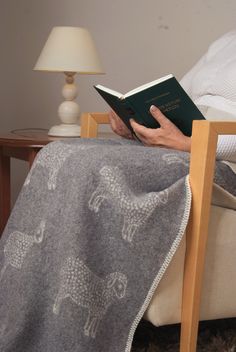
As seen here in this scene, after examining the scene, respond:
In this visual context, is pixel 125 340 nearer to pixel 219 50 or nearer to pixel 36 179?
pixel 36 179

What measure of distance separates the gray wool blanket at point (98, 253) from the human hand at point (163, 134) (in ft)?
0.36

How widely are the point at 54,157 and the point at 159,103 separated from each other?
0.23 m

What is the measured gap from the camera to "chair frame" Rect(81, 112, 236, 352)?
Answer: 0.99 metres

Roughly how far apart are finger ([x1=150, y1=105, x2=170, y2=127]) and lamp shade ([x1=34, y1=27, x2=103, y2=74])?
0.66 metres

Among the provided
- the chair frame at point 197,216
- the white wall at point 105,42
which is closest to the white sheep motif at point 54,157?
the chair frame at point 197,216

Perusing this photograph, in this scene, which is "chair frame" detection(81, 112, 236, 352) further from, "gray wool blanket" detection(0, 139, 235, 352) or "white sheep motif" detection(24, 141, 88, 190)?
"white sheep motif" detection(24, 141, 88, 190)

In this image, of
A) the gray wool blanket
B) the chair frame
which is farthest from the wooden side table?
the chair frame

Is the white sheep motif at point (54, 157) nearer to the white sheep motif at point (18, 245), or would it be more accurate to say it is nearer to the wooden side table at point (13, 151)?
the white sheep motif at point (18, 245)

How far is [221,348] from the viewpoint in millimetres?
1149

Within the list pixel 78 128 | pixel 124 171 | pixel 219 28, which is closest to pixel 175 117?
pixel 124 171

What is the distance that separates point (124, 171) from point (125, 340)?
0.30 m

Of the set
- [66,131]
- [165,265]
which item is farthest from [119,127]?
[165,265]

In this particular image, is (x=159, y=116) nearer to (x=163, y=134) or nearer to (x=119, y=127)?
(x=163, y=134)

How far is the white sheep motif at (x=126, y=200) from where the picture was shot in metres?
0.97
